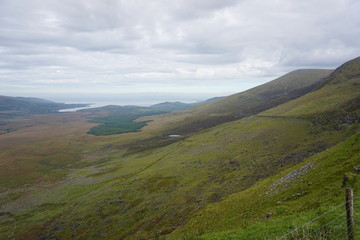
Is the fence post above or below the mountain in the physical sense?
above

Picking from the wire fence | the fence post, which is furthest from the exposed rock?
the fence post

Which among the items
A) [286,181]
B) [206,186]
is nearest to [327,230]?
[286,181]

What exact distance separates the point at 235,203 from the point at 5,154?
576ft

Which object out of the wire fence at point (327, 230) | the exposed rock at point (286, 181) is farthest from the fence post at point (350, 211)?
the exposed rock at point (286, 181)

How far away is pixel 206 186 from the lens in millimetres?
64562

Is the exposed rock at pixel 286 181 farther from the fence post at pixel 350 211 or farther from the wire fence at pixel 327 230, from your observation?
the fence post at pixel 350 211

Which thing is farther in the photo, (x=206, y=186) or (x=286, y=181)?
(x=206, y=186)

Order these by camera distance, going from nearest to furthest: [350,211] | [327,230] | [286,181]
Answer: [350,211]
[327,230]
[286,181]

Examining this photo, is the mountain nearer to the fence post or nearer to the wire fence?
the wire fence

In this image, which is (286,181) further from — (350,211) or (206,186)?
(350,211)

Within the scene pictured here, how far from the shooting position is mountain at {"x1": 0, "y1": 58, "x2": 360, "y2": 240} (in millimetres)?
29219

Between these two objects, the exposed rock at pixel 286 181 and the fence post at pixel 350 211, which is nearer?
the fence post at pixel 350 211

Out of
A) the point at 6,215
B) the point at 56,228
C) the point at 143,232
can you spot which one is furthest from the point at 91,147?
the point at 143,232

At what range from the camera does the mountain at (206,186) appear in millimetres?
29219
